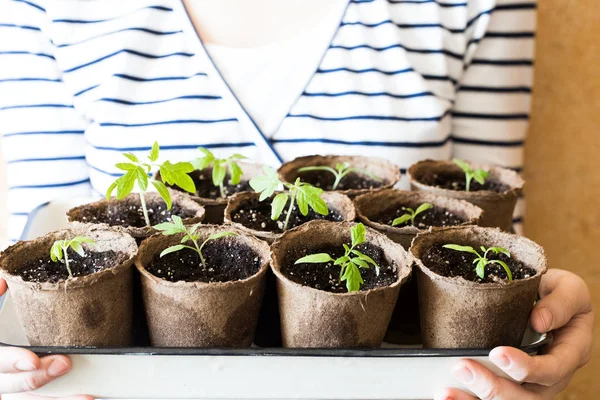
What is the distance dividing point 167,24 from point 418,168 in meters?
0.60

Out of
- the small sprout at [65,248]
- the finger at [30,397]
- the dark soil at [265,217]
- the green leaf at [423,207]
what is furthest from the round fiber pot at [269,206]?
the finger at [30,397]

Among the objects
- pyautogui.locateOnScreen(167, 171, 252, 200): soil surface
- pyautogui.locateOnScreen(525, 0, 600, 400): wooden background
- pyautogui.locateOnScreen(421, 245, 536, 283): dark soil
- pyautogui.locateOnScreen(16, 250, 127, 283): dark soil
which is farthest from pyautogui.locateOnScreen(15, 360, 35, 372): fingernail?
pyautogui.locateOnScreen(525, 0, 600, 400): wooden background

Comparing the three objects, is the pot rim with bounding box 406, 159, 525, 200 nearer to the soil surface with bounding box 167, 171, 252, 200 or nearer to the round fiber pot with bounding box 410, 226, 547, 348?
the round fiber pot with bounding box 410, 226, 547, 348

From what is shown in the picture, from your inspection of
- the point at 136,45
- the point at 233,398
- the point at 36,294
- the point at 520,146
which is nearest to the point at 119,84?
the point at 136,45

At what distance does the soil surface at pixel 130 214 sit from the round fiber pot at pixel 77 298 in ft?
0.31

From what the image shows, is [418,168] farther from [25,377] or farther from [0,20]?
[0,20]

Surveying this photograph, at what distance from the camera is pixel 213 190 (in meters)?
1.08

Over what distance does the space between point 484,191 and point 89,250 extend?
2.13ft

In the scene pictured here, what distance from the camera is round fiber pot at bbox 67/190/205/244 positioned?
935mm

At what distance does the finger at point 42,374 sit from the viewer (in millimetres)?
708

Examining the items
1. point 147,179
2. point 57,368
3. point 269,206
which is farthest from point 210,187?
point 57,368

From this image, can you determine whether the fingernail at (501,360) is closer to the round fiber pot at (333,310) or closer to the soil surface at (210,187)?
the round fiber pot at (333,310)

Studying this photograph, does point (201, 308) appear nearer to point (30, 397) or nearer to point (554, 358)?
point (30, 397)

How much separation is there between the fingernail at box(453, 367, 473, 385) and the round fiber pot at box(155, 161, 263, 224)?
465mm
